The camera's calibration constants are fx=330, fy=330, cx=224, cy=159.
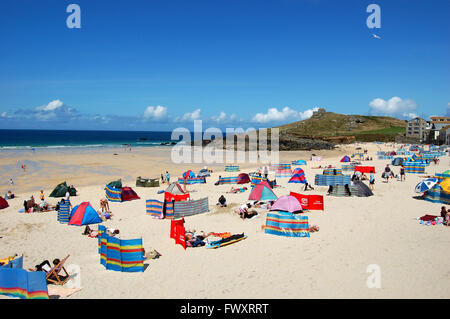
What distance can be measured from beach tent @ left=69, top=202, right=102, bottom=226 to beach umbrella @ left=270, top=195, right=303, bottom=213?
307 inches

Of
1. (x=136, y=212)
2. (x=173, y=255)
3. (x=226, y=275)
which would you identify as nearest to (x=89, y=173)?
(x=136, y=212)

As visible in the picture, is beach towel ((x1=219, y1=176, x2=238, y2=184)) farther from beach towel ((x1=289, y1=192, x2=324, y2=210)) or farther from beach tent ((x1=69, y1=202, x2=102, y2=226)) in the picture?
beach tent ((x1=69, y1=202, x2=102, y2=226))

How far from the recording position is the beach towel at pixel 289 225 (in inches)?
466

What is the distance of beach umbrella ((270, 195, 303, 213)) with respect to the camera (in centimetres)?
1448

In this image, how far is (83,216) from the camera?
14305 mm

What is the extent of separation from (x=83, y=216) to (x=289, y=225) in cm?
878

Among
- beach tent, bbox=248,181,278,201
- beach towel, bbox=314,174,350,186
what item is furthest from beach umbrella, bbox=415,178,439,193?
beach tent, bbox=248,181,278,201

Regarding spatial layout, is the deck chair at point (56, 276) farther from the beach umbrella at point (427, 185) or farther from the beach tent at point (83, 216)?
the beach umbrella at point (427, 185)

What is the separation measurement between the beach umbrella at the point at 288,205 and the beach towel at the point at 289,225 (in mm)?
2438

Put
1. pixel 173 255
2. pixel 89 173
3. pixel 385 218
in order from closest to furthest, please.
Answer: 1. pixel 173 255
2. pixel 385 218
3. pixel 89 173
